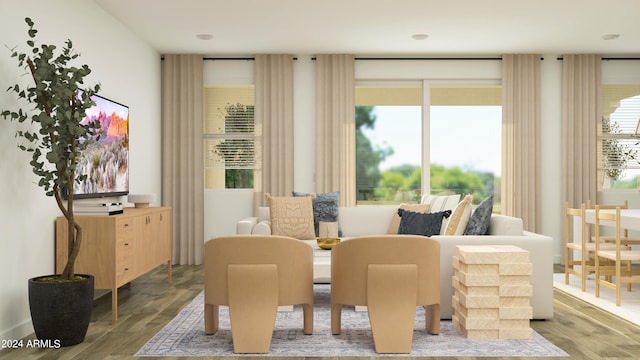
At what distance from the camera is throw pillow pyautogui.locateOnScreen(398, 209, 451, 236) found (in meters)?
5.27

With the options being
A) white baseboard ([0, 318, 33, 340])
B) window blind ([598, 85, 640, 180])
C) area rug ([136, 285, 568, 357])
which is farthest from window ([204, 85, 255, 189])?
window blind ([598, 85, 640, 180])

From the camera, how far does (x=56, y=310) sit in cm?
370

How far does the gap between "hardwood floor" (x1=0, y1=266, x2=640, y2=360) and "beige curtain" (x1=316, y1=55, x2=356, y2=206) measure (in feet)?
8.01

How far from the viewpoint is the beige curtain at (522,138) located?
7.62 m

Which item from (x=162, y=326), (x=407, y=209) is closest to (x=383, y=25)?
(x=407, y=209)

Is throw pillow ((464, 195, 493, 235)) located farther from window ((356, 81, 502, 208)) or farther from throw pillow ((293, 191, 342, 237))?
window ((356, 81, 502, 208))

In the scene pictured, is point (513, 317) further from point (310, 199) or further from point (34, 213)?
point (34, 213)

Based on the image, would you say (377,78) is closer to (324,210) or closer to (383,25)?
(383,25)

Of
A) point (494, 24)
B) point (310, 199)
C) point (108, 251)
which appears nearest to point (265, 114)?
point (310, 199)

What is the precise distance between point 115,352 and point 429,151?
16.9 ft

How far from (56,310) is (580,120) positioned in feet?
21.3

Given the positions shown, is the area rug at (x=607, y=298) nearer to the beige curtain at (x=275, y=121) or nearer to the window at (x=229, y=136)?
the beige curtain at (x=275, y=121)

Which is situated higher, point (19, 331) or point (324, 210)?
point (324, 210)

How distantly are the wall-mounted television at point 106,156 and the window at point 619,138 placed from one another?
5.82 m
